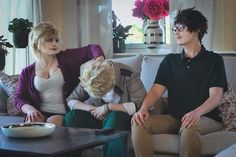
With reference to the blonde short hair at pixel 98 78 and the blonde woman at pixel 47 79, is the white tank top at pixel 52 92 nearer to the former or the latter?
the blonde woman at pixel 47 79

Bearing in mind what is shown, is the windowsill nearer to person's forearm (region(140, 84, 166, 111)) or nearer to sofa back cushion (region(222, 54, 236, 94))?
sofa back cushion (region(222, 54, 236, 94))

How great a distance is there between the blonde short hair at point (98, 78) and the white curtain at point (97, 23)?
1.81m

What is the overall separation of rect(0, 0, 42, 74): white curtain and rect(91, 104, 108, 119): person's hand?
1640 mm

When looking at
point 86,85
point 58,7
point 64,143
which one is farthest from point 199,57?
point 58,7

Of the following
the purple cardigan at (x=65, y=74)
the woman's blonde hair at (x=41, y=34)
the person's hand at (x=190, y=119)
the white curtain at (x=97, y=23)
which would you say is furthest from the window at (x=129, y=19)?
the person's hand at (x=190, y=119)

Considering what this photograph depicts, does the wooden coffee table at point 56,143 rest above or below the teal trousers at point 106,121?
above

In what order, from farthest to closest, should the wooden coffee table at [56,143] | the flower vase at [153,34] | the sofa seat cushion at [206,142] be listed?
the flower vase at [153,34] → the sofa seat cushion at [206,142] → the wooden coffee table at [56,143]

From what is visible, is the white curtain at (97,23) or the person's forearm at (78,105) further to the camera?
the white curtain at (97,23)

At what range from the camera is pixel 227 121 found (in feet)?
9.38

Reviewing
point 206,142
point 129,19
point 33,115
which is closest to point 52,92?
point 33,115

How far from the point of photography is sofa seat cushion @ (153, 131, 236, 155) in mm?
2547

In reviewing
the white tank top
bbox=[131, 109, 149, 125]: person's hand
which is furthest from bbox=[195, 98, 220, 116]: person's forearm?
the white tank top

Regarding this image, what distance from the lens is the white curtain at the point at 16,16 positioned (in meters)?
4.25

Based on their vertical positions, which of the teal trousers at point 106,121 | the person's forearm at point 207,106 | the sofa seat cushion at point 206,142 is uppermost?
the person's forearm at point 207,106
